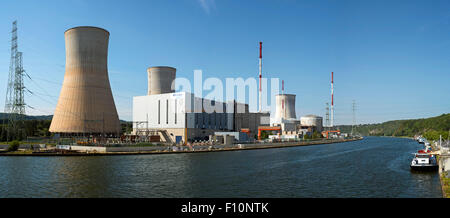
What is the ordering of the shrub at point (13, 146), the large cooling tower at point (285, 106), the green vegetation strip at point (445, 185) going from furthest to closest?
the large cooling tower at point (285, 106)
the shrub at point (13, 146)
the green vegetation strip at point (445, 185)

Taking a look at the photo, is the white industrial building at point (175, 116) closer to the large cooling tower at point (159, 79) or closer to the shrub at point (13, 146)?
the large cooling tower at point (159, 79)

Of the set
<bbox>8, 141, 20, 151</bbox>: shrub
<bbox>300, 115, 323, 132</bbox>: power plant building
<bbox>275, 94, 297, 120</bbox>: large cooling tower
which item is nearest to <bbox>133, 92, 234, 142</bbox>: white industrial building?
<bbox>8, 141, 20, 151</bbox>: shrub

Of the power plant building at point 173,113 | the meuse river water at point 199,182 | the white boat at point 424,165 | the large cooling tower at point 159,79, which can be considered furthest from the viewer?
the large cooling tower at point 159,79

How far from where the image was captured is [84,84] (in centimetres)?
3772

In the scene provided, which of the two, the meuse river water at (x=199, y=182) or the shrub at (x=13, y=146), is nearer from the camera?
the meuse river water at (x=199, y=182)

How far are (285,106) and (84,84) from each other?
6806 centimetres

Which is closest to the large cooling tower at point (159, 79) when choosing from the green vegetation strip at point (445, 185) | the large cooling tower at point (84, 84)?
the large cooling tower at point (84, 84)

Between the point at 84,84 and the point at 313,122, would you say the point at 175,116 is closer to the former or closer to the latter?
the point at 84,84

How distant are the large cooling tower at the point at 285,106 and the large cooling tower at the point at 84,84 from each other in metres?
64.4

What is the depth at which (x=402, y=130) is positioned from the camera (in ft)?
481

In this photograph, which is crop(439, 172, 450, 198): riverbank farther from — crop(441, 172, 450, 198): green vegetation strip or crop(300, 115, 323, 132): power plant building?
crop(300, 115, 323, 132): power plant building

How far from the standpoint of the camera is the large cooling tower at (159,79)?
58.3 meters

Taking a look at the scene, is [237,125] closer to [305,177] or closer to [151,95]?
[151,95]

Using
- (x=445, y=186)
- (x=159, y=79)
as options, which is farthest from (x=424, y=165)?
(x=159, y=79)
